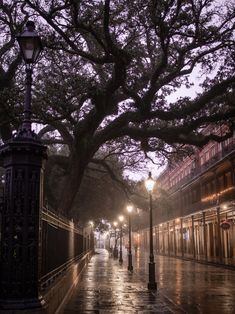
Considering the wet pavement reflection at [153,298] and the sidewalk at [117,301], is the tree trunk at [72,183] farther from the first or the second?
the sidewalk at [117,301]

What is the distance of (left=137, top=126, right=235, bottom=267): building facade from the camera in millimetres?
39094

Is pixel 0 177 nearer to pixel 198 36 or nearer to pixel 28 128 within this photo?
pixel 198 36

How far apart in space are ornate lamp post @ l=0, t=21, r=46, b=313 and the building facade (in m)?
20.4

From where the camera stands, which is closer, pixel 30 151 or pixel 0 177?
pixel 30 151

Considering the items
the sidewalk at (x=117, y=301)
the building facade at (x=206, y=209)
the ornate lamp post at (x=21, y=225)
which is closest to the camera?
the ornate lamp post at (x=21, y=225)

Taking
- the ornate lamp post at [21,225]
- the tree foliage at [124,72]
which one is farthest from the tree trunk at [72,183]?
the ornate lamp post at [21,225]

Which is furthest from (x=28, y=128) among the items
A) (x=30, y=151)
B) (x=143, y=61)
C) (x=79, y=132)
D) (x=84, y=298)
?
(x=143, y=61)

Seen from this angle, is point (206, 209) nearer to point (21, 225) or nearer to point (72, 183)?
point (72, 183)

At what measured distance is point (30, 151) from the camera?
672cm

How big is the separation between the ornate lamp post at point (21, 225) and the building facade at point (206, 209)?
803 inches

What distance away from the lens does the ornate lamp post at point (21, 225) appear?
644 cm

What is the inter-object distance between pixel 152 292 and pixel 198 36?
9.41m

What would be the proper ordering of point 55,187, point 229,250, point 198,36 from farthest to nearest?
point 229,250
point 55,187
point 198,36

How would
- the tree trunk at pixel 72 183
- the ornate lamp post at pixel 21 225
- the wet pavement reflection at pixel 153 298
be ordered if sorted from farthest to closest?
the tree trunk at pixel 72 183
the wet pavement reflection at pixel 153 298
the ornate lamp post at pixel 21 225
